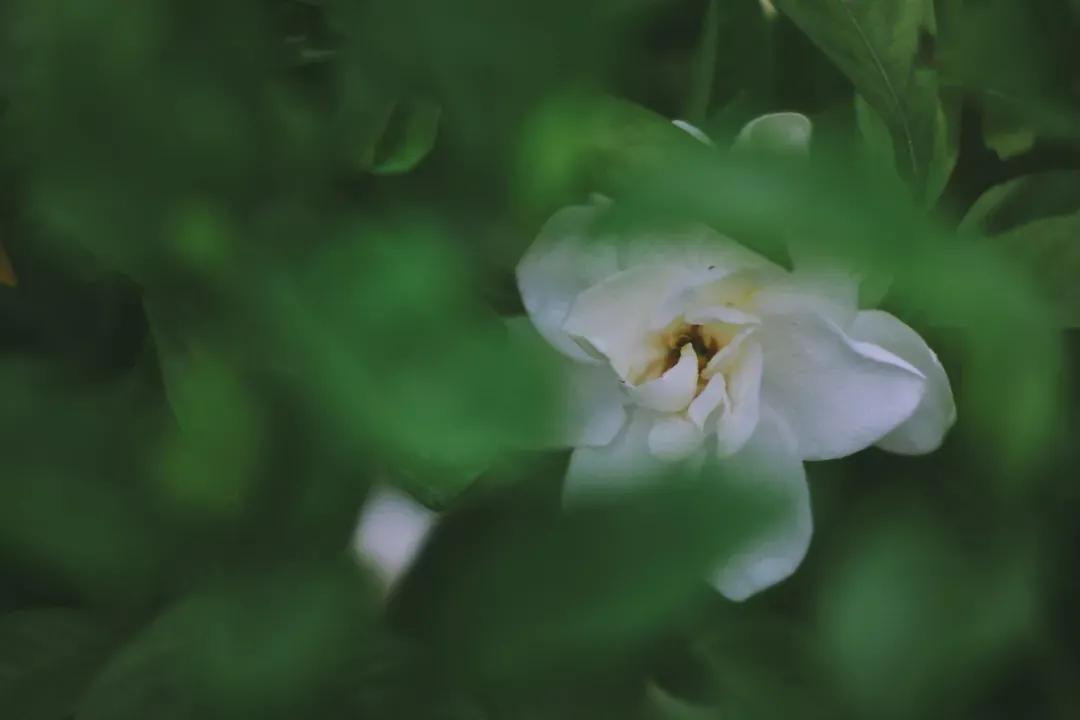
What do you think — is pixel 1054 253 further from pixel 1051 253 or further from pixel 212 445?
pixel 212 445

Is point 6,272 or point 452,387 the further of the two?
point 6,272

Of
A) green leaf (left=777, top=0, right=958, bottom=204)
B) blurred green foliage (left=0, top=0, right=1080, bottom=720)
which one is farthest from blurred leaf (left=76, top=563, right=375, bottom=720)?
green leaf (left=777, top=0, right=958, bottom=204)

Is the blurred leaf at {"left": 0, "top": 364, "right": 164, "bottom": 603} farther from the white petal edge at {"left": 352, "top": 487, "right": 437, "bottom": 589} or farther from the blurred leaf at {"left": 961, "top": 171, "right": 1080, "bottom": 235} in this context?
the blurred leaf at {"left": 961, "top": 171, "right": 1080, "bottom": 235}

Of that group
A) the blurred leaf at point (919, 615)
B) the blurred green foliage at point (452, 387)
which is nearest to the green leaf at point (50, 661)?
the blurred green foliage at point (452, 387)

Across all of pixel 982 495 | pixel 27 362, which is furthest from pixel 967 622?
pixel 27 362

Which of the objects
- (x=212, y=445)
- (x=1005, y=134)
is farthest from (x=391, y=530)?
(x=1005, y=134)

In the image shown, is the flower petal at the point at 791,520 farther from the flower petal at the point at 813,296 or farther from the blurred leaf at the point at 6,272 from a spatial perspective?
the blurred leaf at the point at 6,272

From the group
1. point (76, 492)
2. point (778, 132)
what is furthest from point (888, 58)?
point (76, 492)

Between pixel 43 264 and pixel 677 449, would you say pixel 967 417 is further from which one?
pixel 43 264
